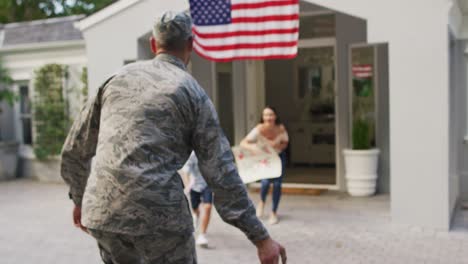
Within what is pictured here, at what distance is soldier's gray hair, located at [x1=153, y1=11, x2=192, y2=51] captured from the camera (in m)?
2.47

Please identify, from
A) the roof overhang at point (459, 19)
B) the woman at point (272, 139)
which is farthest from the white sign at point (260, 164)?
the roof overhang at point (459, 19)

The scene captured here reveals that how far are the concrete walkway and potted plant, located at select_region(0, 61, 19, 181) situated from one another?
3914 millimetres

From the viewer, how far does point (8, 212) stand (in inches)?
357

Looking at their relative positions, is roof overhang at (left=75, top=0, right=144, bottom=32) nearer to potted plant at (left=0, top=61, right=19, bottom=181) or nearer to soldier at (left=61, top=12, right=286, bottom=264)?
potted plant at (left=0, top=61, right=19, bottom=181)

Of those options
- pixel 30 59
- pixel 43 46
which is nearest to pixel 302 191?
pixel 43 46

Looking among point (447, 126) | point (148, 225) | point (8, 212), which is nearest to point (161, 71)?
point (148, 225)

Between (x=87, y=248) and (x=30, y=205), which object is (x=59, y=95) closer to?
(x=30, y=205)

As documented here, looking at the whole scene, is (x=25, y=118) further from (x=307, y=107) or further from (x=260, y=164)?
(x=260, y=164)

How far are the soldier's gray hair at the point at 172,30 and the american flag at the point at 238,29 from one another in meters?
4.91

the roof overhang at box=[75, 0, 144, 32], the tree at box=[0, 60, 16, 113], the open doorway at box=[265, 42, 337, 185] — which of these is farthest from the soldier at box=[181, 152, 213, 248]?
the tree at box=[0, 60, 16, 113]

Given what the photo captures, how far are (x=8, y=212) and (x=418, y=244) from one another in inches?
243

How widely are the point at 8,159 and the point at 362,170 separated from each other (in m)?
7.94

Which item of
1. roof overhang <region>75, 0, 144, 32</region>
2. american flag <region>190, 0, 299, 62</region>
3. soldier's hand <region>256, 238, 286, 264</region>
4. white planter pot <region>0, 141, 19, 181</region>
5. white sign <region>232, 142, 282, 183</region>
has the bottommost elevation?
white planter pot <region>0, 141, 19, 181</region>

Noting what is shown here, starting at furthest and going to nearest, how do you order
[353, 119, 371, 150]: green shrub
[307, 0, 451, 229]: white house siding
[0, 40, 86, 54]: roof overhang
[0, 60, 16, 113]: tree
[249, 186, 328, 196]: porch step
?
1. [0, 60, 16, 113]: tree
2. [0, 40, 86, 54]: roof overhang
3. [249, 186, 328, 196]: porch step
4. [353, 119, 371, 150]: green shrub
5. [307, 0, 451, 229]: white house siding
